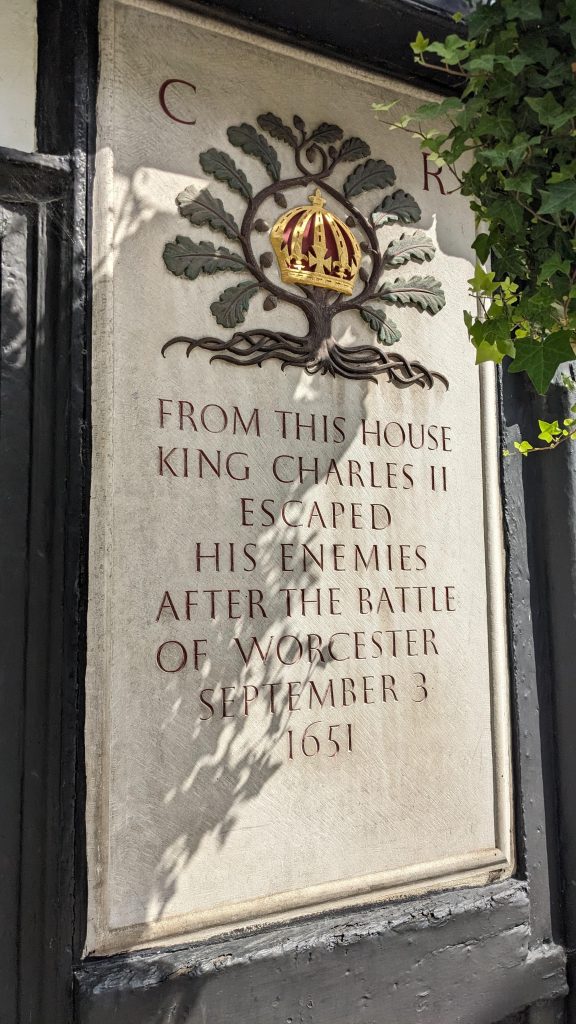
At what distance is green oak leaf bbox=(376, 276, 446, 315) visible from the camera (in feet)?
9.01

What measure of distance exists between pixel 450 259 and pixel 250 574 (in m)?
1.43

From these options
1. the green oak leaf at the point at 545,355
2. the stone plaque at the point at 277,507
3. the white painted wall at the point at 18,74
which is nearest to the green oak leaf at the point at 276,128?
the stone plaque at the point at 277,507

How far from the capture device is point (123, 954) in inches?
85.2

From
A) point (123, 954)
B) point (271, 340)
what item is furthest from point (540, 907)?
point (271, 340)

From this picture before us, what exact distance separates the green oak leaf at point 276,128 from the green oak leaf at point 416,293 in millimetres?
583

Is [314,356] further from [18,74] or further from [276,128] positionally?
[18,74]

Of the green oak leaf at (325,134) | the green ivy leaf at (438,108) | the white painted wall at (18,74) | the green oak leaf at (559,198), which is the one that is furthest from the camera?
the green oak leaf at (325,134)

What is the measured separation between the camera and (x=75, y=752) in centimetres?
215

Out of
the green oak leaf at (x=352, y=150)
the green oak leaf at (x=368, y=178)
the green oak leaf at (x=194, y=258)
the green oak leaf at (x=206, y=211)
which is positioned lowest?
the green oak leaf at (x=194, y=258)

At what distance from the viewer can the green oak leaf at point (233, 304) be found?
Answer: 8.04ft

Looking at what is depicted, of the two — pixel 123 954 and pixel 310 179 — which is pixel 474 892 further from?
pixel 310 179

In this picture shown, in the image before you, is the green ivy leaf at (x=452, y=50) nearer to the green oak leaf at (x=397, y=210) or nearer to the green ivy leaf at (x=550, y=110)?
the green ivy leaf at (x=550, y=110)

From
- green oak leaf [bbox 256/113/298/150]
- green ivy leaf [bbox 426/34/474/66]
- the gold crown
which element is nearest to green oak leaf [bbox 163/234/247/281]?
the gold crown

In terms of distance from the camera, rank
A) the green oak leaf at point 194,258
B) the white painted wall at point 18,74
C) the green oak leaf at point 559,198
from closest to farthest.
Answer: the green oak leaf at point 559,198 → the white painted wall at point 18,74 → the green oak leaf at point 194,258
